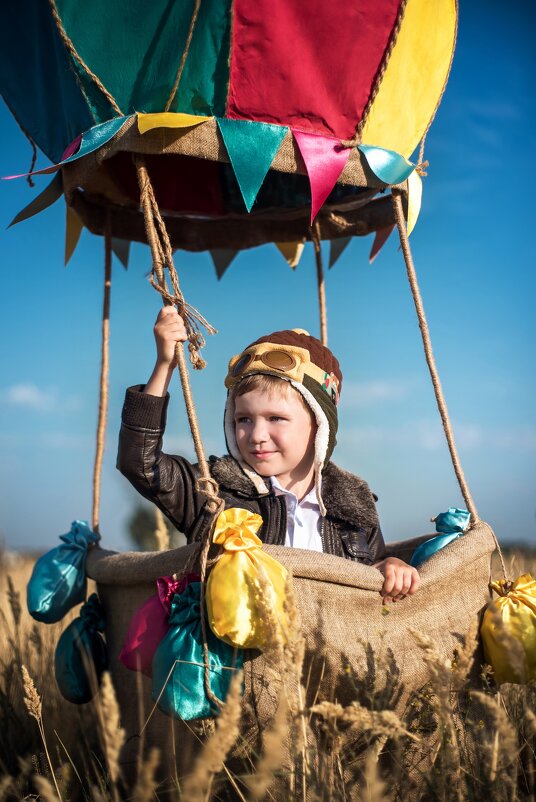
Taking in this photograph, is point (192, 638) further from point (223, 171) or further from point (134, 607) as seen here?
point (223, 171)

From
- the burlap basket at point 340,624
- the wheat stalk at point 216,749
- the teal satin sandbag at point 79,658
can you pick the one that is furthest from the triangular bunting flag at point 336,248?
the wheat stalk at point 216,749

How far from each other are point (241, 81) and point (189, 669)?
1978 mm

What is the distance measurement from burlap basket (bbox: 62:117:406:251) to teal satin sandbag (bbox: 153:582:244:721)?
5.55 feet

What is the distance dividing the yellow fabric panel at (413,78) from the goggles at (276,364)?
36.2 inches

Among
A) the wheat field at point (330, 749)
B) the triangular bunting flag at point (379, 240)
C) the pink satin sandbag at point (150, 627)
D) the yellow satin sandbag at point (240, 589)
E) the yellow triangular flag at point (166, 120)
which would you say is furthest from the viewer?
the triangular bunting flag at point (379, 240)

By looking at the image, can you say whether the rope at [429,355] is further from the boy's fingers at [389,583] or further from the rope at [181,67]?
the rope at [181,67]

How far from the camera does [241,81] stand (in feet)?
8.67

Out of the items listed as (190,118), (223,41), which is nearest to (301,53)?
(223,41)

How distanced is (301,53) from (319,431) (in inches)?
59.2

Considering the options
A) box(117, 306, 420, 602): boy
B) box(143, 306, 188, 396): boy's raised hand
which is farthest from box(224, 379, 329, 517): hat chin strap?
box(143, 306, 188, 396): boy's raised hand

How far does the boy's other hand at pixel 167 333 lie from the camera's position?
2.62 m

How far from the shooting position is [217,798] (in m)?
2.16

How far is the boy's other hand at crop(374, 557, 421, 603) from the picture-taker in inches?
90.7

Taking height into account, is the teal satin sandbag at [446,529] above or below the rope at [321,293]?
below
